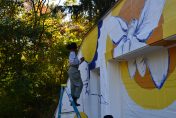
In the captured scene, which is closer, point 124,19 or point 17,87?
point 124,19

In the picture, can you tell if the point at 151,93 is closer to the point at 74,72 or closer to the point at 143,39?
the point at 143,39

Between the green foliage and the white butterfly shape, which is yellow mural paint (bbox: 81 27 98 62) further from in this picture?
the green foliage

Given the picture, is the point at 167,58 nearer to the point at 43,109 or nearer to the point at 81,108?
the point at 81,108

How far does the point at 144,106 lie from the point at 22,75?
11.1 m

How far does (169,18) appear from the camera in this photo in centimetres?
638

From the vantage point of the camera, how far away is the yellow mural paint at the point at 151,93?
23.8 feet

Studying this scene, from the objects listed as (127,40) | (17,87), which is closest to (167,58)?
(127,40)

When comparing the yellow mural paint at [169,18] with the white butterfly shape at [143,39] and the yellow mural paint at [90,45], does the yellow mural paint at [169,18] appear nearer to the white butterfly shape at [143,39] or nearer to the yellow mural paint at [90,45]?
the white butterfly shape at [143,39]

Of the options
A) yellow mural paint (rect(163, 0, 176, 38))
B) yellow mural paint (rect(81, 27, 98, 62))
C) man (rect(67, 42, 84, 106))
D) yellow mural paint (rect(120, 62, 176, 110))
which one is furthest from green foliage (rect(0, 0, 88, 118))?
yellow mural paint (rect(163, 0, 176, 38))

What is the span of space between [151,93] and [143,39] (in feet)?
4.18

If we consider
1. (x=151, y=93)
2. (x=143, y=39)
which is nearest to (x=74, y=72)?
(x=151, y=93)

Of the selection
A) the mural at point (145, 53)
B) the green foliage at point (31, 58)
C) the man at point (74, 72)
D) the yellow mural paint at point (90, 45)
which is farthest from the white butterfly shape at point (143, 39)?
the green foliage at point (31, 58)

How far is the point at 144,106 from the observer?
861 centimetres

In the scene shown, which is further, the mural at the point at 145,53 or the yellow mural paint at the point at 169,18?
the mural at the point at 145,53
